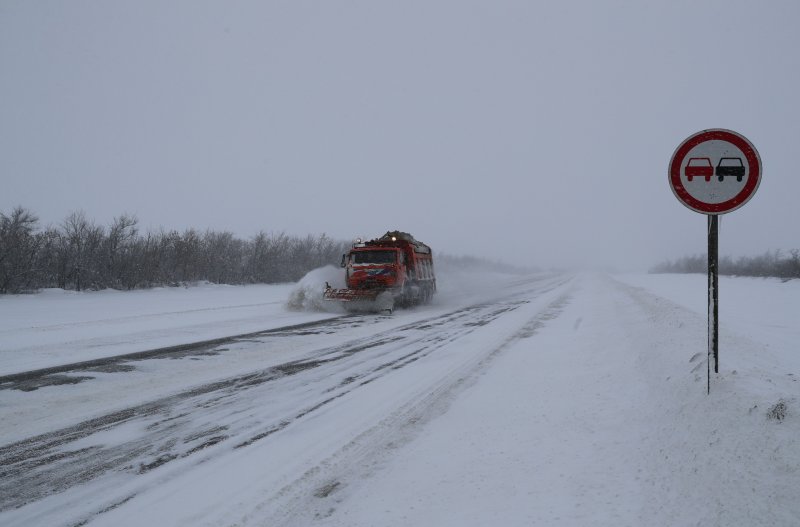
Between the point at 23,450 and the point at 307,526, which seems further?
the point at 23,450

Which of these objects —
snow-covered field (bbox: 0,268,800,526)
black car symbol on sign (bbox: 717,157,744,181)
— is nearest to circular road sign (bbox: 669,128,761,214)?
black car symbol on sign (bbox: 717,157,744,181)

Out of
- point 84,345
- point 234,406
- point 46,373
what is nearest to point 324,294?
point 84,345

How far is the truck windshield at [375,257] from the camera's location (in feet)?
59.5

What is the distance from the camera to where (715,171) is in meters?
4.36

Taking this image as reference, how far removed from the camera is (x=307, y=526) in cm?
278

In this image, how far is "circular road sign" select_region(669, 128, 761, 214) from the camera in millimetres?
4250

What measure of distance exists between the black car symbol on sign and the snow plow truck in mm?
12796

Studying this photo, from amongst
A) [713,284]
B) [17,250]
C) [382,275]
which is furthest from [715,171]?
[17,250]

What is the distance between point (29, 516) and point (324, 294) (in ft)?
46.9

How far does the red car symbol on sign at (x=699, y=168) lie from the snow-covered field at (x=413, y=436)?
2.00 m

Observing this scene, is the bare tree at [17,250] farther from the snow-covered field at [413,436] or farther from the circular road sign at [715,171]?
the circular road sign at [715,171]

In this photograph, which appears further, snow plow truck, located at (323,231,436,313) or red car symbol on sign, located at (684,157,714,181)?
snow plow truck, located at (323,231,436,313)

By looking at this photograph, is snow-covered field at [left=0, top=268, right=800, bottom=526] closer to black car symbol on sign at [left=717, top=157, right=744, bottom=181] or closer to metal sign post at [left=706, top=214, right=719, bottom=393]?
metal sign post at [left=706, top=214, right=719, bottom=393]

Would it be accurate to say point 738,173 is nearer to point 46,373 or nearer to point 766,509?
point 766,509
